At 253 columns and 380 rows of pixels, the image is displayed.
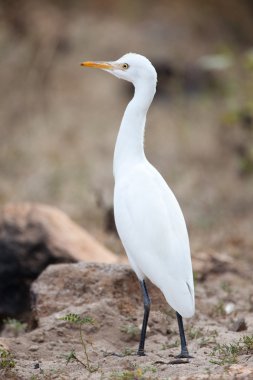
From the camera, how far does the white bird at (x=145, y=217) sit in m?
4.05

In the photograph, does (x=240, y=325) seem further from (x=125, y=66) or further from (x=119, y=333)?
(x=125, y=66)

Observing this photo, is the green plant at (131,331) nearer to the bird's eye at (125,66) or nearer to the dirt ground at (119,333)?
the dirt ground at (119,333)

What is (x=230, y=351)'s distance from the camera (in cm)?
405

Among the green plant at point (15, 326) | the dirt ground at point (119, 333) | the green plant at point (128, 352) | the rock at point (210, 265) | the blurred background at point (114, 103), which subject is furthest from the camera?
the blurred background at point (114, 103)

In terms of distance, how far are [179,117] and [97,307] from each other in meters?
6.14

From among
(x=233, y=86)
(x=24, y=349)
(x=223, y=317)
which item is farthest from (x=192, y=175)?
(x=24, y=349)

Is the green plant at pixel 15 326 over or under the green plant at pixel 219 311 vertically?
under

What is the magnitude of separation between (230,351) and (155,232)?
723 millimetres

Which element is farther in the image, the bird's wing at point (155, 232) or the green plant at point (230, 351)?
the bird's wing at point (155, 232)

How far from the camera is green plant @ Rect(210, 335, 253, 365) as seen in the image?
3.85m

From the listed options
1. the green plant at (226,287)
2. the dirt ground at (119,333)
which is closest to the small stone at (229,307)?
the dirt ground at (119,333)

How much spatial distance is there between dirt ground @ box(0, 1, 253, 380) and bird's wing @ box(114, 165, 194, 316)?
0.41 metres

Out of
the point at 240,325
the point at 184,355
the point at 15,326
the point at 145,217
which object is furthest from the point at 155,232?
the point at 15,326

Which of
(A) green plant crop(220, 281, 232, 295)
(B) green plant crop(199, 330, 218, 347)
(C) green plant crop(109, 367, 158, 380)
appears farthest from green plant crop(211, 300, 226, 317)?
(C) green plant crop(109, 367, 158, 380)
